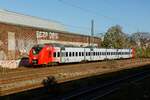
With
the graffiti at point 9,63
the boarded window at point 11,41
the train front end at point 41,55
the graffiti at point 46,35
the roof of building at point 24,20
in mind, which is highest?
the roof of building at point 24,20

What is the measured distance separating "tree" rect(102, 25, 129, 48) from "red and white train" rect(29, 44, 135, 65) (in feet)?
75.2

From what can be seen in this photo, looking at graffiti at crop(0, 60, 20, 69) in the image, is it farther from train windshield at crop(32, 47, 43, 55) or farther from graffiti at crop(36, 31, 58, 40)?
graffiti at crop(36, 31, 58, 40)

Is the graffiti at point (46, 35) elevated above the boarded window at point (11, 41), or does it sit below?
above

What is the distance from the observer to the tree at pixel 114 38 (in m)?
72.9

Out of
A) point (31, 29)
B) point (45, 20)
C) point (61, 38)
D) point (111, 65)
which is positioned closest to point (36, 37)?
point (31, 29)

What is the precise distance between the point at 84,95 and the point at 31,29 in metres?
28.5

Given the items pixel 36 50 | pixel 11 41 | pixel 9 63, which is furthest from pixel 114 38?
pixel 36 50

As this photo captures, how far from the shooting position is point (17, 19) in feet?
154

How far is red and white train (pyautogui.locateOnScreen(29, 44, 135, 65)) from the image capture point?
32.6 m

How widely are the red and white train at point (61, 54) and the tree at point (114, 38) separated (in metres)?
22.9

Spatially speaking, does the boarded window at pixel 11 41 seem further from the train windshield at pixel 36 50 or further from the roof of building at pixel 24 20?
the train windshield at pixel 36 50

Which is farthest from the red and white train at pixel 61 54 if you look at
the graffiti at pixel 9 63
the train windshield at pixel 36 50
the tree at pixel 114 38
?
the tree at pixel 114 38

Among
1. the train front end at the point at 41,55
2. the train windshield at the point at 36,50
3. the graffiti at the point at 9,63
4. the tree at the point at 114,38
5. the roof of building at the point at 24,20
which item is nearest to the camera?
the train front end at the point at 41,55

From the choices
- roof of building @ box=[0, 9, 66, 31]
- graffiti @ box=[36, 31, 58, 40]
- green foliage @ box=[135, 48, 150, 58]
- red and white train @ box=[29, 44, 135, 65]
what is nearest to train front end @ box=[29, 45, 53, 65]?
red and white train @ box=[29, 44, 135, 65]
